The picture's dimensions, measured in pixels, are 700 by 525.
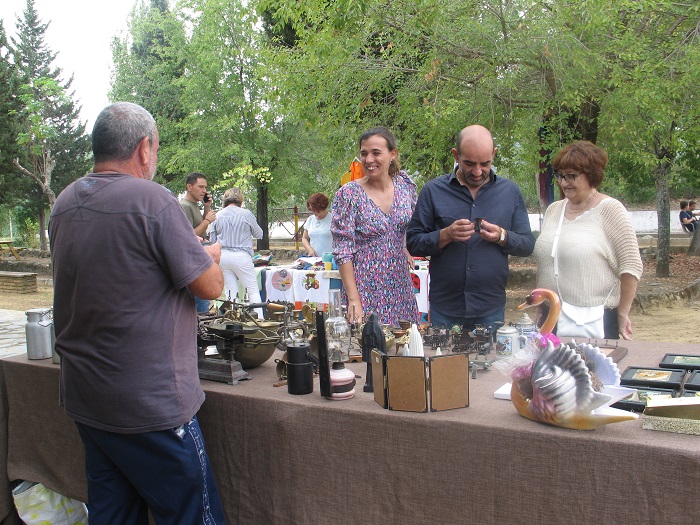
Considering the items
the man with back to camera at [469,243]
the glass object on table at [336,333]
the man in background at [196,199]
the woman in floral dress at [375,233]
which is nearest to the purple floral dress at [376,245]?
the woman in floral dress at [375,233]

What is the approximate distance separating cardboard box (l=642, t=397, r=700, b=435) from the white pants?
16.9 feet

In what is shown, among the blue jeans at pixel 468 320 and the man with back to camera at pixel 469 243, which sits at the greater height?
the man with back to camera at pixel 469 243

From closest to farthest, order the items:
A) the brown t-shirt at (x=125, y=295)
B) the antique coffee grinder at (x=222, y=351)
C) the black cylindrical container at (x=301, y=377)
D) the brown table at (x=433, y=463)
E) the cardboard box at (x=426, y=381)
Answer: the brown table at (x=433, y=463)
the brown t-shirt at (x=125, y=295)
the cardboard box at (x=426, y=381)
the black cylindrical container at (x=301, y=377)
the antique coffee grinder at (x=222, y=351)

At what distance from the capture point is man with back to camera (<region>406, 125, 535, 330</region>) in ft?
8.63

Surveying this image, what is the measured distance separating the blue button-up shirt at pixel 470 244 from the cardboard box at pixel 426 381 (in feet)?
3.19

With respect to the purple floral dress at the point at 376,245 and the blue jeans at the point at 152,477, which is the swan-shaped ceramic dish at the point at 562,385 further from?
the purple floral dress at the point at 376,245

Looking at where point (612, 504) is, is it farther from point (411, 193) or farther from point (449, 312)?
point (411, 193)

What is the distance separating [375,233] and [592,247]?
0.95 m

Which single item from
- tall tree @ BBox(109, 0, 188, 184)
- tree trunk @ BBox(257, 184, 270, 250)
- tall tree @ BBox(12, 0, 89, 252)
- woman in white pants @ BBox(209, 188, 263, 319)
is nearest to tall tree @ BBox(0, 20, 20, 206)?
tall tree @ BBox(12, 0, 89, 252)

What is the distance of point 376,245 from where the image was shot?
9.45 feet

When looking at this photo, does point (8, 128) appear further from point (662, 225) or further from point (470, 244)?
point (470, 244)

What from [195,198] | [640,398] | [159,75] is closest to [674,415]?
[640,398]

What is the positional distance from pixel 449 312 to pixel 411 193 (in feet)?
2.11

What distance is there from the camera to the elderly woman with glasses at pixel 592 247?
2516mm
